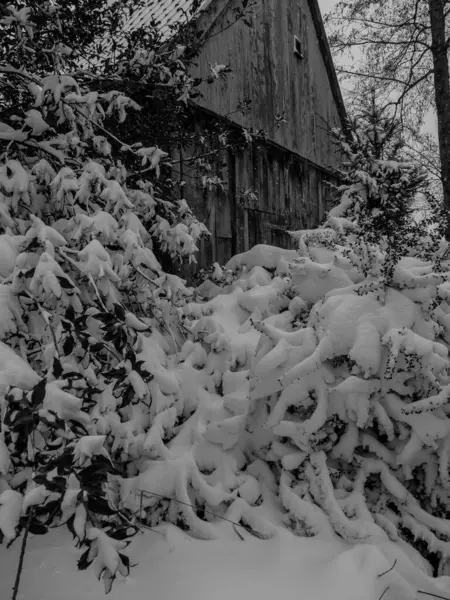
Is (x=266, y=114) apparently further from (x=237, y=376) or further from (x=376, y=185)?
(x=237, y=376)

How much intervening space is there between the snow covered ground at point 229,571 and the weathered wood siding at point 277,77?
15.9 ft

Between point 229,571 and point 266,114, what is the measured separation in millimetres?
6660

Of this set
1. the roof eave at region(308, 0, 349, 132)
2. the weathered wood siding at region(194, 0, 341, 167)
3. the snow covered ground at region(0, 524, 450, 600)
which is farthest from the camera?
the roof eave at region(308, 0, 349, 132)

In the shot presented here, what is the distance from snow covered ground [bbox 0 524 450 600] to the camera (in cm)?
206

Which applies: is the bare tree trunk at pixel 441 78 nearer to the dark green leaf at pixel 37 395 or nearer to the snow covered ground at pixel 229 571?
the snow covered ground at pixel 229 571

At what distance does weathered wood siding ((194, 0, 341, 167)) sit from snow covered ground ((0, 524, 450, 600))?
15.9 ft

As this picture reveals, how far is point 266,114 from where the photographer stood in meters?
7.39

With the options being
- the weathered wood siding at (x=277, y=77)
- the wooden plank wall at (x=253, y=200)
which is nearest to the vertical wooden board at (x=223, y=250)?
the wooden plank wall at (x=253, y=200)

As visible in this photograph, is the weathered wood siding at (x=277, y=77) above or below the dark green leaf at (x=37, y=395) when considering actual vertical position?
above

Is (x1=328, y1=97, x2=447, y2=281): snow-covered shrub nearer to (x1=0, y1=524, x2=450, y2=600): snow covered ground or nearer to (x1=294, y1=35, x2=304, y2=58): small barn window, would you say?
(x1=294, y1=35, x2=304, y2=58): small barn window

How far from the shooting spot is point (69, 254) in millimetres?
2670

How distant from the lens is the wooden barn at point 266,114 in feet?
19.7

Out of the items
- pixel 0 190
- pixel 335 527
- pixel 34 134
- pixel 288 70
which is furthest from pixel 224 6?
pixel 335 527

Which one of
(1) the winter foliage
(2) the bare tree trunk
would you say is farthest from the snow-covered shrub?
(2) the bare tree trunk
